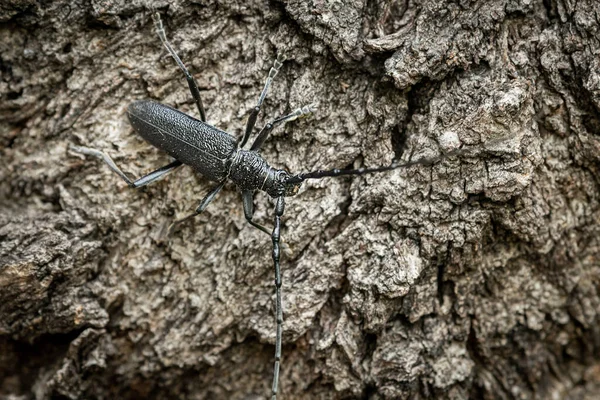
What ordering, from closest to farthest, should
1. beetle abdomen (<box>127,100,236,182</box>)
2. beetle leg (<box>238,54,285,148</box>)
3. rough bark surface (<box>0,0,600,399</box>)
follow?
1. rough bark surface (<box>0,0,600,399</box>)
2. beetle leg (<box>238,54,285,148</box>)
3. beetle abdomen (<box>127,100,236,182</box>)

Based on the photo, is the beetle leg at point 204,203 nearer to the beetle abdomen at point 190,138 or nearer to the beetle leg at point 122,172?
the beetle abdomen at point 190,138

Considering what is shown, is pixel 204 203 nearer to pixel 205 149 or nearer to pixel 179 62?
pixel 205 149

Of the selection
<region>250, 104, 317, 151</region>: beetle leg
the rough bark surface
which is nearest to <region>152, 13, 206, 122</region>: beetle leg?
the rough bark surface

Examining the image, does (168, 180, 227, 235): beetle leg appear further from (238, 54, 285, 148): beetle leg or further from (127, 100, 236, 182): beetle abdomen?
(238, 54, 285, 148): beetle leg

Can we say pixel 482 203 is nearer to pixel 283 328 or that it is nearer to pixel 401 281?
A: pixel 401 281

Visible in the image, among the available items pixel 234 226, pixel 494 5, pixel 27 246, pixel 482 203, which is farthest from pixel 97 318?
pixel 494 5

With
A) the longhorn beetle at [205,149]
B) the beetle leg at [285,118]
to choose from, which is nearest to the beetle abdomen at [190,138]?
the longhorn beetle at [205,149]

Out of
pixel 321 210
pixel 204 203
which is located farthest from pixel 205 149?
pixel 321 210

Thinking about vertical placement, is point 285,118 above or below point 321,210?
above
